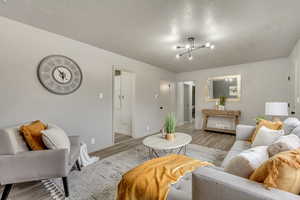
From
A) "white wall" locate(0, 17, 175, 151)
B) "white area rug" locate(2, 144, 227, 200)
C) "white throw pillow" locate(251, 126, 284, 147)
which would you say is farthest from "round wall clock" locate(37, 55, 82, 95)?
"white throw pillow" locate(251, 126, 284, 147)

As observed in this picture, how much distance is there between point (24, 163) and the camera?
4.66 ft

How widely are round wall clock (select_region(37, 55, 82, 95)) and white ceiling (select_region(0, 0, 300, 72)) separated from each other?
0.50m

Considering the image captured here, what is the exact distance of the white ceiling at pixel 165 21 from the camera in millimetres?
1605

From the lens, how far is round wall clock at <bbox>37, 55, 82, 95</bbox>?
2211mm

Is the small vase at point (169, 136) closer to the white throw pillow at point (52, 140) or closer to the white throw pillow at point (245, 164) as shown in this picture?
the white throw pillow at point (245, 164)

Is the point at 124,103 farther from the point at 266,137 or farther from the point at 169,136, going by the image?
the point at 266,137

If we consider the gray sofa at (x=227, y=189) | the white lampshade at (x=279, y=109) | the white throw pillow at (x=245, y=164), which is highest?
the white lampshade at (x=279, y=109)

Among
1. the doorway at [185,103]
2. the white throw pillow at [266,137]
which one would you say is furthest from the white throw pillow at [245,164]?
the doorway at [185,103]

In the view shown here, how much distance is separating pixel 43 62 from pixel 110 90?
1352 millimetres

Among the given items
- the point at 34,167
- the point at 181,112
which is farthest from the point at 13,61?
the point at 181,112

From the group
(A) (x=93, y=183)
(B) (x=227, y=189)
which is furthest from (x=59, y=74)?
(B) (x=227, y=189)

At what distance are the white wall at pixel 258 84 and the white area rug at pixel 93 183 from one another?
2425mm

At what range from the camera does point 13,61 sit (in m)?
1.96

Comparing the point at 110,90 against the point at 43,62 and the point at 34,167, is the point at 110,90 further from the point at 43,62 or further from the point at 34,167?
the point at 34,167
